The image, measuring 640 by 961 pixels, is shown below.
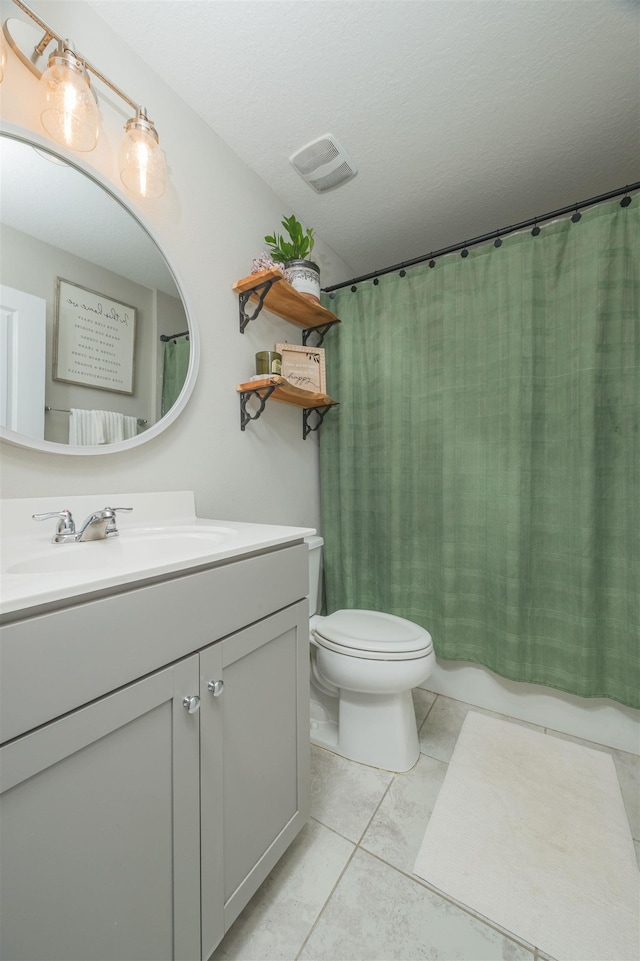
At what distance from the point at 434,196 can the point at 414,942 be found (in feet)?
7.91

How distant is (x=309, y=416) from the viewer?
6.24ft

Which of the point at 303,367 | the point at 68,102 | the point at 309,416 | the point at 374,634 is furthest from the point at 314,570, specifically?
the point at 68,102

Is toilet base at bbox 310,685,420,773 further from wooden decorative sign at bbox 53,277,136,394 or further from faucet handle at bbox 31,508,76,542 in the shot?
wooden decorative sign at bbox 53,277,136,394

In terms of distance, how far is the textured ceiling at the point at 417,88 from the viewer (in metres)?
1.05

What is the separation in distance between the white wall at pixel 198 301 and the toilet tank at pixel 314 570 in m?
0.16

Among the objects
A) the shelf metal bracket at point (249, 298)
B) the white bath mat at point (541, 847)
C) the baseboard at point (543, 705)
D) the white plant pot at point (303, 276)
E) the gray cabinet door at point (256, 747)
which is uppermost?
the white plant pot at point (303, 276)

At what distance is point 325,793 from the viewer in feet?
4.10

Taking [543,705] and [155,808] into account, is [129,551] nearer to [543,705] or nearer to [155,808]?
[155,808]

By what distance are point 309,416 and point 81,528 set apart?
1195mm

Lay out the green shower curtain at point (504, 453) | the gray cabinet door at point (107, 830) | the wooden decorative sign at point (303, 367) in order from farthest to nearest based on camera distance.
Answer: the wooden decorative sign at point (303, 367) < the green shower curtain at point (504, 453) < the gray cabinet door at point (107, 830)

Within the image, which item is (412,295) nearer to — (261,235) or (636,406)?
(261,235)

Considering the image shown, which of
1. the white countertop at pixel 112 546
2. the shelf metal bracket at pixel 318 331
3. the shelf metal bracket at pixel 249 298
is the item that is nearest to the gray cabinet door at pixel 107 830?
the white countertop at pixel 112 546

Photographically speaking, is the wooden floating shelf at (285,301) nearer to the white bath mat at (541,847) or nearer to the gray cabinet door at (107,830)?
the gray cabinet door at (107,830)

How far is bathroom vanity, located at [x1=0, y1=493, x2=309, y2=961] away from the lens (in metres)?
0.49
